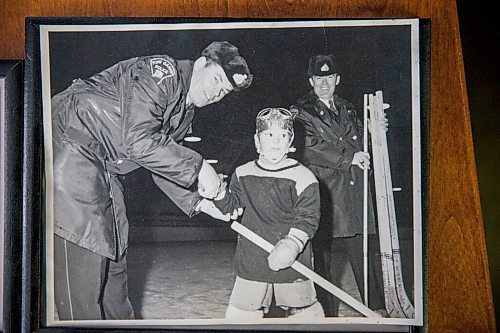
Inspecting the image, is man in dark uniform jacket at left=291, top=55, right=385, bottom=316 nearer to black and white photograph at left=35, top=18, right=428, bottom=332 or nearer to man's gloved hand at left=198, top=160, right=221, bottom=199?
black and white photograph at left=35, top=18, right=428, bottom=332

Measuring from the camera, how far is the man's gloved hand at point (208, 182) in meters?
1.10

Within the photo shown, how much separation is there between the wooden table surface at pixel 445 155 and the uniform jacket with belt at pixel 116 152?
16cm

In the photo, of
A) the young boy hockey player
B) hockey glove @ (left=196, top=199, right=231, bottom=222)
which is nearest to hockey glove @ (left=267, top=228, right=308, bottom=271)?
the young boy hockey player

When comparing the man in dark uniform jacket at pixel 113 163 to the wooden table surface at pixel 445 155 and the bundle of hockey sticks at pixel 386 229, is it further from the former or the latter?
the bundle of hockey sticks at pixel 386 229

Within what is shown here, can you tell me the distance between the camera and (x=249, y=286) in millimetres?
1091

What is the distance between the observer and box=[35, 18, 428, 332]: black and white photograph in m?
1.09

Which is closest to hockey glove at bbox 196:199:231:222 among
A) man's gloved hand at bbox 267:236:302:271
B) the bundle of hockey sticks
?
man's gloved hand at bbox 267:236:302:271

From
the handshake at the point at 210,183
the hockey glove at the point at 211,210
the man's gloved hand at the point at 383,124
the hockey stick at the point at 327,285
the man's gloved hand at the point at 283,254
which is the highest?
the man's gloved hand at the point at 383,124

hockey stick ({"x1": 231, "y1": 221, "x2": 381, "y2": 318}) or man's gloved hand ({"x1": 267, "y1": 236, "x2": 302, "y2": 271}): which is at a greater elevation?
man's gloved hand ({"x1": 267, "y1": 236, "x2": 302, "y2": 271})

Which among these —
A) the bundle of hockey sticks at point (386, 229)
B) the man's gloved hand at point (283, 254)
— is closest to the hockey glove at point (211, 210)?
the man's gloved hand at point (283, 254)

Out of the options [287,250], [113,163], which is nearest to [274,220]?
[287,250]

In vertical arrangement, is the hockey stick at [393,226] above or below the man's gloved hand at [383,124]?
below

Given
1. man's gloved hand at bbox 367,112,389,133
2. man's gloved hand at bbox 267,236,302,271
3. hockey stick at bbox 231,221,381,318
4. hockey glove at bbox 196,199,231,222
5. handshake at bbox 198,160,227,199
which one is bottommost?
hockey stick at bbox 231,221,381,318

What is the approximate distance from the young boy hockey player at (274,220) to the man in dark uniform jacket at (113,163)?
2.5 inches
